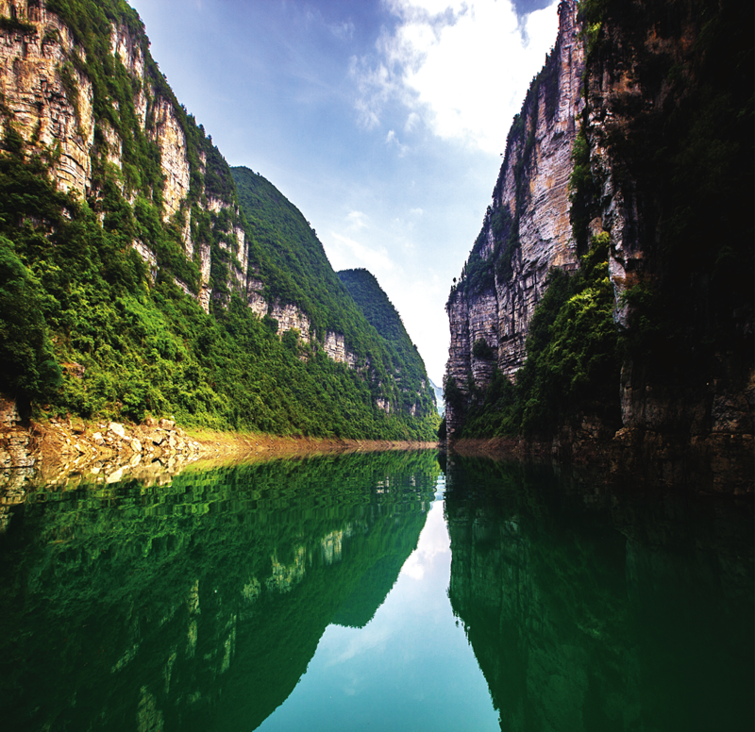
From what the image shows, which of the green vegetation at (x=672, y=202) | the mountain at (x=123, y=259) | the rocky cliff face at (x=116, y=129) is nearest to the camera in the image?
the green vegetation at (x=672, y=202)

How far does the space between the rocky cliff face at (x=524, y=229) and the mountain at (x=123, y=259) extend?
130ft

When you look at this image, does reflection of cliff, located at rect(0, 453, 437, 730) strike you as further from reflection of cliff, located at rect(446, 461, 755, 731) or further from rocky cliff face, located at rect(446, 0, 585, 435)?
rocky cliff face, located at rect(446, 0, 585, 435)

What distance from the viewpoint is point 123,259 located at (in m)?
47.5

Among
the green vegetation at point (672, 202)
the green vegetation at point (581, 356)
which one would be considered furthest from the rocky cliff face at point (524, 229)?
the green vegetation at point (672, 202)

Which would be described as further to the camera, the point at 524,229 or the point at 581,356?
the point at 524,229

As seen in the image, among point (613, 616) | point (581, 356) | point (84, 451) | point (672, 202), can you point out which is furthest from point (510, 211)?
point (613, 616)

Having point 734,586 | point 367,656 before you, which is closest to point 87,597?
point 367,656

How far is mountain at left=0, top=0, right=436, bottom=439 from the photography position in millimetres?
31359

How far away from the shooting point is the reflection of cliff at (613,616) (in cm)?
390

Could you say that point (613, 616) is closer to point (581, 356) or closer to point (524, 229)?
point (581, 356)

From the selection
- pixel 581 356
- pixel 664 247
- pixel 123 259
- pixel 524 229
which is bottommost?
pixel 581 356

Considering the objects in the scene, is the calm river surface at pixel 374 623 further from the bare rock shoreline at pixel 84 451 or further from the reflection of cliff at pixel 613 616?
the bare rock shoreline at pixel 84 451

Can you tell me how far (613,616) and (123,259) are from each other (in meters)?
56.3

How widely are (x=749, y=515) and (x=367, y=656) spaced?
37.4ft
